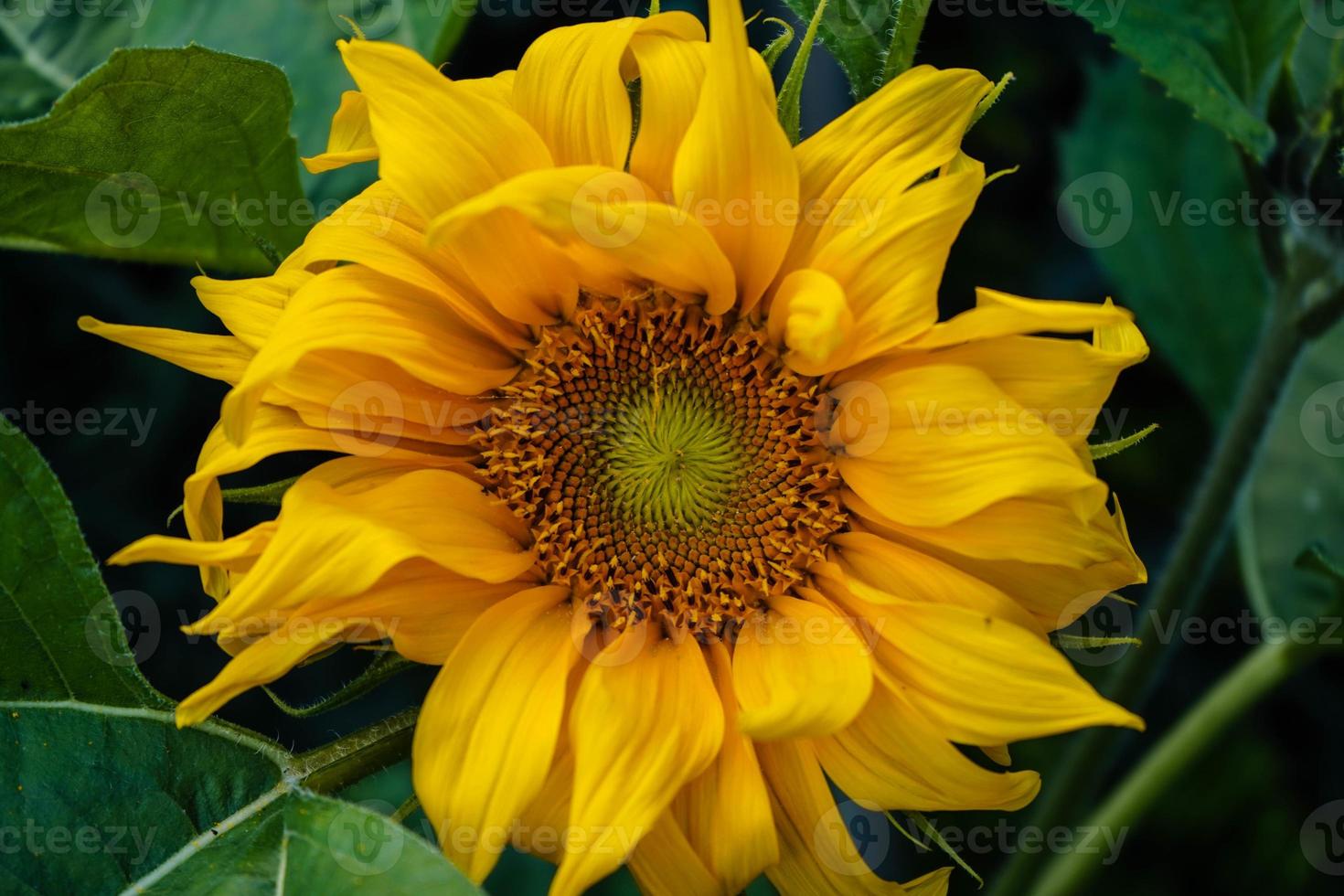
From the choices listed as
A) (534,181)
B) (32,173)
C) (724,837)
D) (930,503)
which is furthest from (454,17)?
(724,837)

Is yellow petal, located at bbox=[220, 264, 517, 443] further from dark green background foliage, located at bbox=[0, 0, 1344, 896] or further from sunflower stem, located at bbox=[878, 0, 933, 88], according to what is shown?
sunflower stem, located at bbox=[878, 0, 933, 88]

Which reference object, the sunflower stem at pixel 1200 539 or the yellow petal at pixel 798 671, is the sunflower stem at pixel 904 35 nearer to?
the yellow petal at pixel 798 671

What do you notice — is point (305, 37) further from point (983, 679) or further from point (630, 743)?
point (983, 679)

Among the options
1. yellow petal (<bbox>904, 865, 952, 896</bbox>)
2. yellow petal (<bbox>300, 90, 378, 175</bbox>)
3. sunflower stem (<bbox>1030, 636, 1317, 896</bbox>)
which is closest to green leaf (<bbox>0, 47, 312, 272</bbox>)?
yellow petal (<bbox>300, 90, 378, 175</bbox>)

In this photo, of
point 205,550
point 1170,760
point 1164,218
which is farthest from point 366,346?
point 1164,218

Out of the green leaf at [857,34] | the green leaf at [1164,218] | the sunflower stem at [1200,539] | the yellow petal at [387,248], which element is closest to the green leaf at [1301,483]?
the green leaf at [1164,218]

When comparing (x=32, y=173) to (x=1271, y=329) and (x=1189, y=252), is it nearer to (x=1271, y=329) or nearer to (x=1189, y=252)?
(x=1271, y=329)
